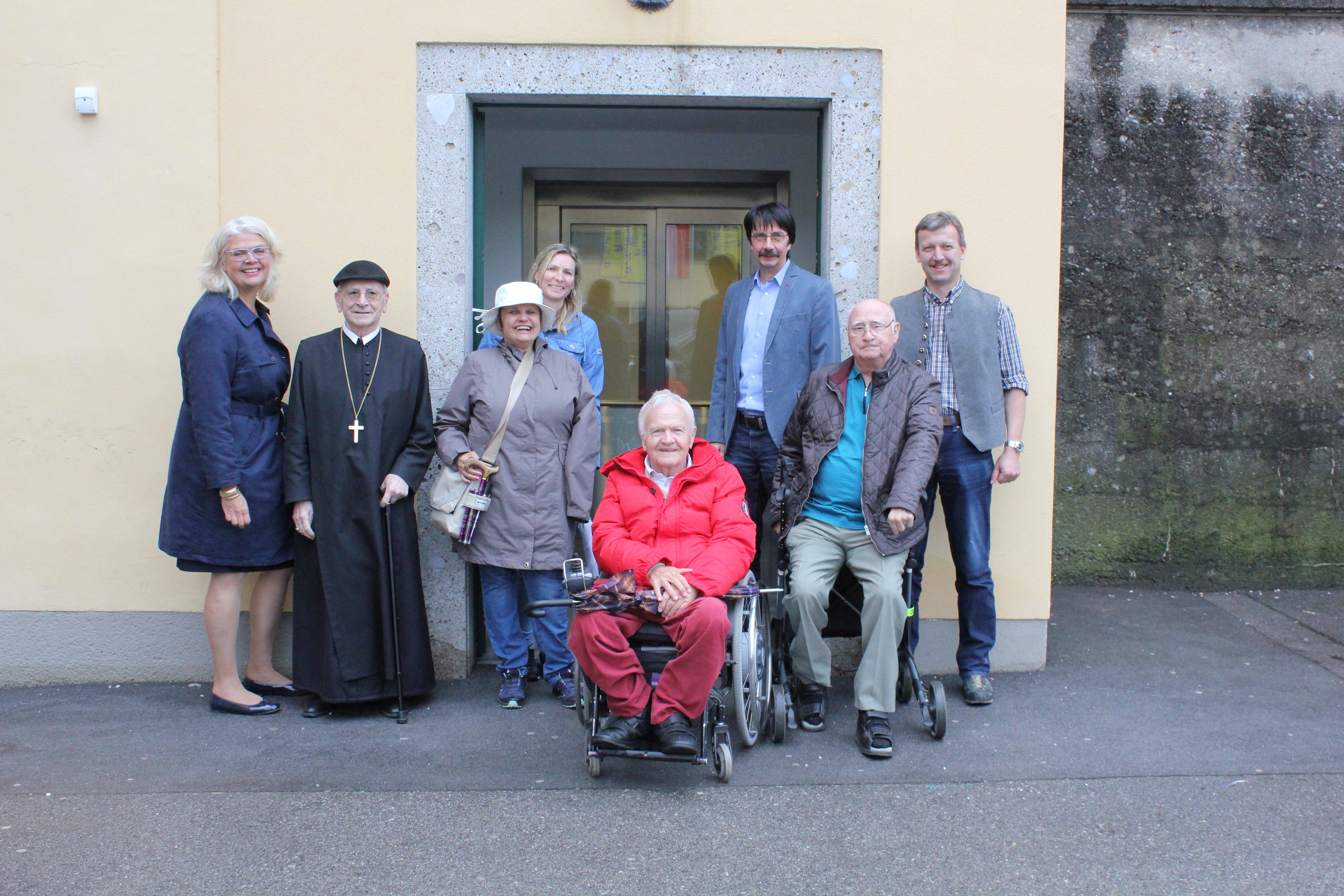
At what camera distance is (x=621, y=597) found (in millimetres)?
3402

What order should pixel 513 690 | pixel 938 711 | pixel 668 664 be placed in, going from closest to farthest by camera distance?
pixel 668 664 < pixel 938 711 < pixel 513 690

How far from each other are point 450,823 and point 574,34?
3.35m

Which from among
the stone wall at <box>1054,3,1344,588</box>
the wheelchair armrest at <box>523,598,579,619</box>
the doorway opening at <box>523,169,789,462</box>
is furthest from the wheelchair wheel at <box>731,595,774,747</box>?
the doorway opening at <box>523,169,789,462</box>

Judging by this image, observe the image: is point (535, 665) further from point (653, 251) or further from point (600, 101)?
point (653, 251)

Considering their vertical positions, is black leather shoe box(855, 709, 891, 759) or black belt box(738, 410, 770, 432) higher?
black belt box(738, 410, 770, 432)

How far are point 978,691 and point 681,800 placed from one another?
Result: 5.15 feet

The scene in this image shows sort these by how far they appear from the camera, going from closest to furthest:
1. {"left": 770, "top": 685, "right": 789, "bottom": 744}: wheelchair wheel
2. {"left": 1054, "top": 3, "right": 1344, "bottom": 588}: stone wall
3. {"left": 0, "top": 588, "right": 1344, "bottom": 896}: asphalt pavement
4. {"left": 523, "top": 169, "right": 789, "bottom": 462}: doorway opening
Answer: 1. {"left": 0, "top": 588, "right": 1344, "bottom": 896}: asphalt pavement
2. {"left": 770, "top": 685, "right": 789, "bottom": 744}: wheelchair wheel
3. {"left": 1054, "top": 3, "right": 1344, "bottom": 588}: stone wall
4. {"left": 523, "top": 169, "right": 789, "bottom": 462}: doorway opening

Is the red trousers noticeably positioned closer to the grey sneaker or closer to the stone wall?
the grey sneaker

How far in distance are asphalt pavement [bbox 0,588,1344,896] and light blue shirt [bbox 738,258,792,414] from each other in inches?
54.0

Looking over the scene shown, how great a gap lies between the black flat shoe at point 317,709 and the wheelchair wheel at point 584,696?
1250mm

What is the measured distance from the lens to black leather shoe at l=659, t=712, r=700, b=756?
10.9 ft

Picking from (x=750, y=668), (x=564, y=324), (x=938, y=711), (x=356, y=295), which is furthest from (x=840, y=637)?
(x=356, y=295)

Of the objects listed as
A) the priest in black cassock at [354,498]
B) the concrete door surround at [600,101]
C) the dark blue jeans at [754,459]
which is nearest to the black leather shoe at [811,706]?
the dark blue jeans at [754,459]

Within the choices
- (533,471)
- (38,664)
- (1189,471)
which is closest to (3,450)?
(38,664)
